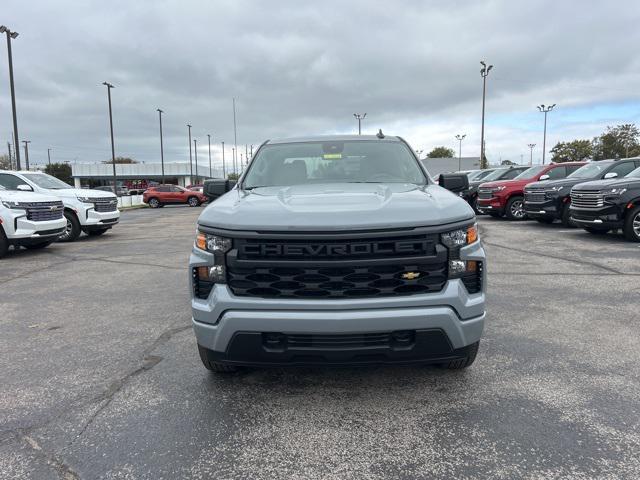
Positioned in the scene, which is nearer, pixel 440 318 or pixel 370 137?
pixel 440 318

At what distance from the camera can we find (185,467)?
2451 mm

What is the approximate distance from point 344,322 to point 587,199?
9.44 meters

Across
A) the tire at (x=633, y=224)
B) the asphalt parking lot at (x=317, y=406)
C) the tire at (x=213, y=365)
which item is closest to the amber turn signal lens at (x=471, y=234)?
the asphalt parking lot at (x=317, y=406)

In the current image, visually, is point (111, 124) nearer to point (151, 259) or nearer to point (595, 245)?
point (151, 259)

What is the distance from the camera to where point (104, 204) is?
12609mm

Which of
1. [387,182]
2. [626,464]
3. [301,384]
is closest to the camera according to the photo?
[626,464]

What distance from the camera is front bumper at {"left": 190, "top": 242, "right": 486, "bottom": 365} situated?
2.67 m

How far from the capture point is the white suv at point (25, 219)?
30.5 ft

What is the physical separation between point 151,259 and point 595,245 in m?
8.76

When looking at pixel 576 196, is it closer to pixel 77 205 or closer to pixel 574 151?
pixel 77 205

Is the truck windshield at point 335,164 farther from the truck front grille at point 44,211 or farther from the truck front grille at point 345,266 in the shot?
the truck front grille at point 44,211

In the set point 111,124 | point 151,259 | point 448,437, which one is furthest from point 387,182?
point 111,124

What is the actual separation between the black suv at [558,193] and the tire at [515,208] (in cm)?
172

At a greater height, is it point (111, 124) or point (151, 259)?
point (111, 124)
